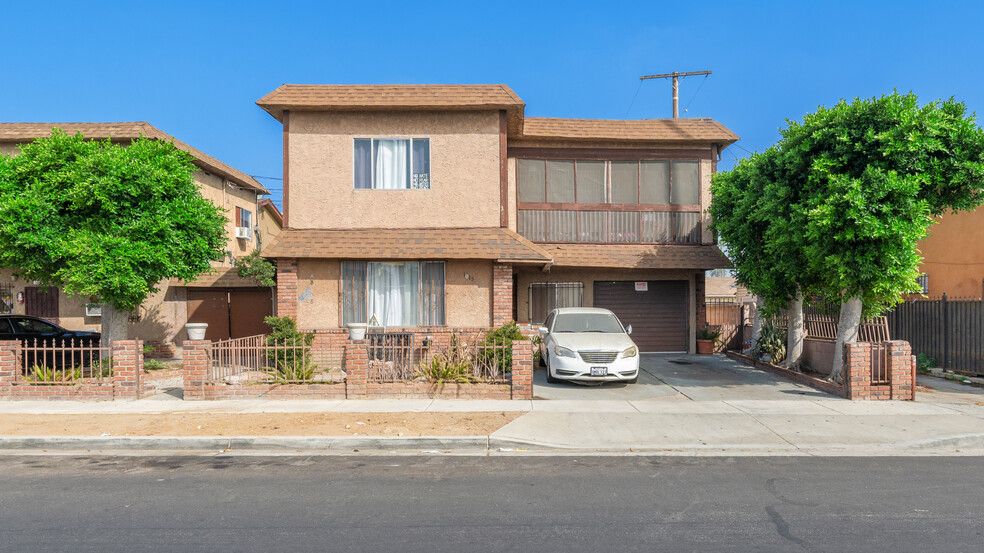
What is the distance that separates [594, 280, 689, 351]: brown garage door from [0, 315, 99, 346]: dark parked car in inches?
540

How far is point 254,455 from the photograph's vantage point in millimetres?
7254

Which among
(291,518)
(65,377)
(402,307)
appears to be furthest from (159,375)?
(291,518)

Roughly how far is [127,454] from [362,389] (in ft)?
12.1

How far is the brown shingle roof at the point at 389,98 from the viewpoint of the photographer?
13.4 m

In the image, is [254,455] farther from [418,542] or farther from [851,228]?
[851,228]

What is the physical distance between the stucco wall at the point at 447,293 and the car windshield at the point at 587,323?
1819mm

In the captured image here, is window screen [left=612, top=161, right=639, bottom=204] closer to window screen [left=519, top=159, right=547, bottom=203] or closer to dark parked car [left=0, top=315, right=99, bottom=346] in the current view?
window screen [left=519, top=159, right=547, bottom=203]

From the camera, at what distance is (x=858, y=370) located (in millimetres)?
10062

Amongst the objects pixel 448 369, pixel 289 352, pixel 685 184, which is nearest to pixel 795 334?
pixel 685 184

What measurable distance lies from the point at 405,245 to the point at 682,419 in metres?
7.09

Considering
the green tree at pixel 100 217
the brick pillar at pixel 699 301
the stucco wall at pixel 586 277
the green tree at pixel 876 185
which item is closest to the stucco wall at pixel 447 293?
the green tree at pixel 100 217

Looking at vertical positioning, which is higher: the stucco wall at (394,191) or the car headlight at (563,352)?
the stucco wall at (394,191)

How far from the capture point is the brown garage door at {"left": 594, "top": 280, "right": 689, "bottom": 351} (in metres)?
17.2

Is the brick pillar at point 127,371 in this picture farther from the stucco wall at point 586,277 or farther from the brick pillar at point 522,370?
the stucco wall at point 586,277
